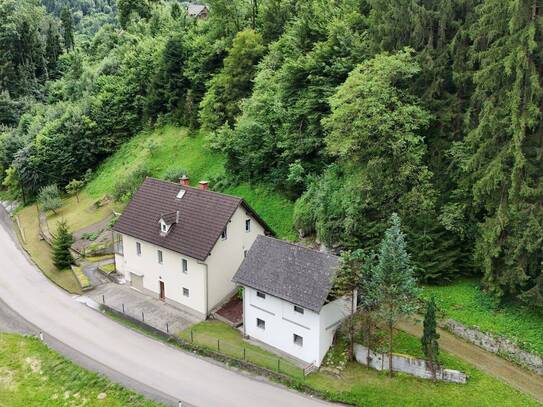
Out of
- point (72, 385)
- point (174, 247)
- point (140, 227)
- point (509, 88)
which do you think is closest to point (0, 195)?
point (140, 227)

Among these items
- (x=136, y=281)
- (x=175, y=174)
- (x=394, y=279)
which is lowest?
(x=136, y=281)

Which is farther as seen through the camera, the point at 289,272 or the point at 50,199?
the point at 50,199

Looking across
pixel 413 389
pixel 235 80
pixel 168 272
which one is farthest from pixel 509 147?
pixel 235 80

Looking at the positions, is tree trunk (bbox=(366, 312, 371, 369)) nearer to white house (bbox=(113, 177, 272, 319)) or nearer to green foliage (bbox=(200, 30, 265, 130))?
white house (bbox=(113, 177, 272, 319))

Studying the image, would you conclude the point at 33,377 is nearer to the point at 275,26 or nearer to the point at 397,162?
the point at 397,162

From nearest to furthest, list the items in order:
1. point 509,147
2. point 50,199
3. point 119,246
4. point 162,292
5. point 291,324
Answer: point 509,147 < point 291,324 < point 162,292 < point 119,246 < point 50,199

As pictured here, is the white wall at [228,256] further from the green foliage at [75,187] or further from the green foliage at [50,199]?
the green foliage at [75,187]

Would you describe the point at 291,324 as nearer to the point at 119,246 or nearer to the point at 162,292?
the point at 162,292
